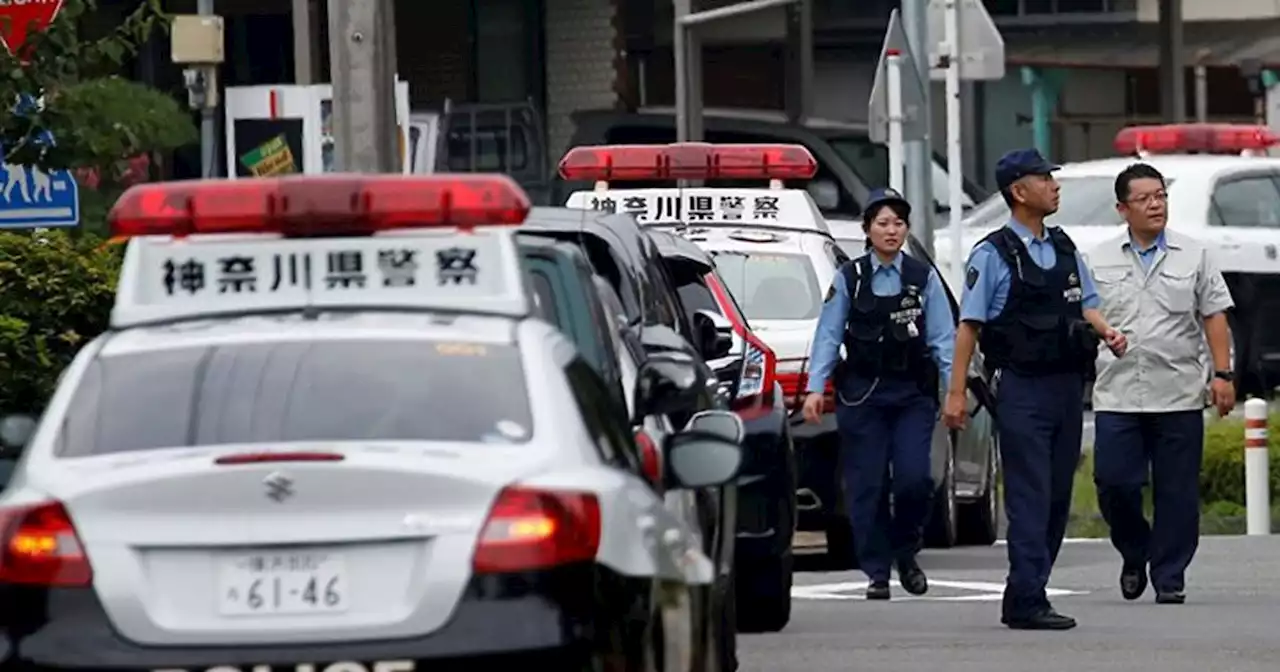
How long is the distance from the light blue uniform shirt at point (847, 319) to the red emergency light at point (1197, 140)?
37.4ft

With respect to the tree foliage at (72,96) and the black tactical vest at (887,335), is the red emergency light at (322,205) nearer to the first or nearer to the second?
the tree foliage at (72,96)

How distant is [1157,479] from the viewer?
12750 millimetres

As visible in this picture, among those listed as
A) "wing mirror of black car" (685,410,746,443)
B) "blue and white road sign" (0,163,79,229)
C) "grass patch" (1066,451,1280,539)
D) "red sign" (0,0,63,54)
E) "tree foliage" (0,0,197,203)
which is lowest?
"grass patch" (1066,451,1280,539)

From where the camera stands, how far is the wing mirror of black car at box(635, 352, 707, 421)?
8.55 meters

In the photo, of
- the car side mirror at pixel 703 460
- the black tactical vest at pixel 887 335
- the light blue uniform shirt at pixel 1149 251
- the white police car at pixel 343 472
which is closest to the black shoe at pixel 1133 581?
the black tactical vest at pixel 887 335

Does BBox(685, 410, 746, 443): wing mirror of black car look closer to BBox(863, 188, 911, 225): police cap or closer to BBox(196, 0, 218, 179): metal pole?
BBox(863, 188, 911, 225): police cap

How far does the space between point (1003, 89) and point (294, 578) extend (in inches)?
1413

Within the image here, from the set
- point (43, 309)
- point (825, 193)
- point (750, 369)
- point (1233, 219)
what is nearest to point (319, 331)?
point (750, 369)

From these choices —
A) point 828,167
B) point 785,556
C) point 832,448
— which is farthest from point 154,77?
point 785,556

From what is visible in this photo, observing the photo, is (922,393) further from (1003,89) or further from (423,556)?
(1003,89)

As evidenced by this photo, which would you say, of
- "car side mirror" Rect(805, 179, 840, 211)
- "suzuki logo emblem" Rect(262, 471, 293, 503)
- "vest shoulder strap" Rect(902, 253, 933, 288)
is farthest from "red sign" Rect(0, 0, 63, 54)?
"car side mirror" Rect(805, 179, 840, 211)

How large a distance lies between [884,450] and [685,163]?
16.7 ft

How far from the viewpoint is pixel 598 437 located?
7.15 metres

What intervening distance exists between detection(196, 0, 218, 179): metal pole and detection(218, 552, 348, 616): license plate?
2447 centimetres
